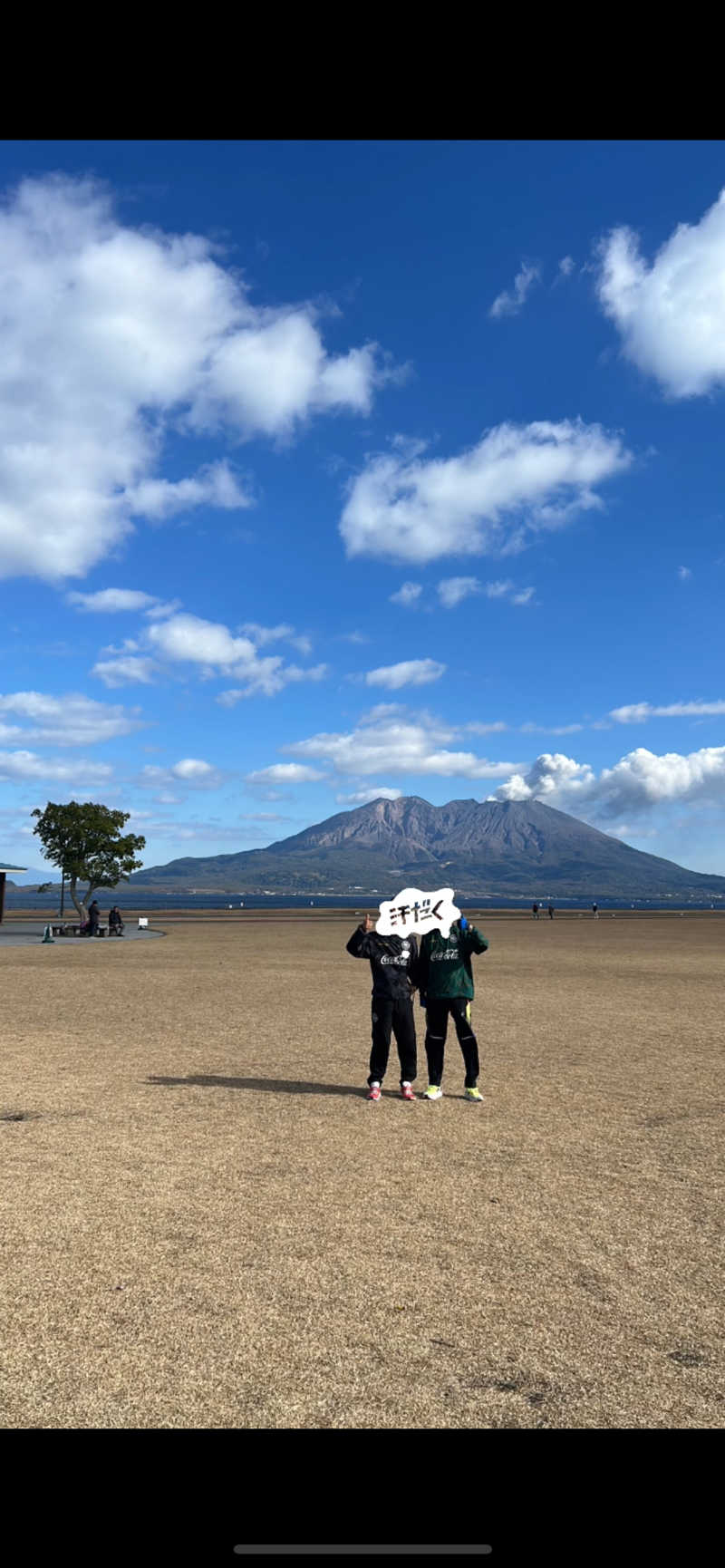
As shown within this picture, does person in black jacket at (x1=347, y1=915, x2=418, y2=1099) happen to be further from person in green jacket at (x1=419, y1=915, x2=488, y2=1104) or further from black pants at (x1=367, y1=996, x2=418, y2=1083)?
person in green jacket at (x1=419, y1=915, x2=488, y2=1104)

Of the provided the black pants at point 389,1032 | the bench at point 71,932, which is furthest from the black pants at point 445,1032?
the bench at point 71,932

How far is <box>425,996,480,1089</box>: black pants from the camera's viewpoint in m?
9.54

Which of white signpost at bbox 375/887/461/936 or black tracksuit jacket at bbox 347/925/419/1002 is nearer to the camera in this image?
white signpost at bbox 375/887/461/936

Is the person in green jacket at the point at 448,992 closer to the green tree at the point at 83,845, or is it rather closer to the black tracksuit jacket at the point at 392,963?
the black tracksuit jacket at the point at 392,963

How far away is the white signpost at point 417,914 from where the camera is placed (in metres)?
9.21

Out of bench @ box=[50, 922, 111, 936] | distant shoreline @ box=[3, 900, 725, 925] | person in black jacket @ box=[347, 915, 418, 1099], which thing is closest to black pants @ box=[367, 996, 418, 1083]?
person in black jacket @ box=[347, 915, 418, 1099]

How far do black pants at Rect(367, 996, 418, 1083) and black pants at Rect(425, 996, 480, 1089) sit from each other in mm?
205

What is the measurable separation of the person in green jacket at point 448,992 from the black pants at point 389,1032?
8.1 inches

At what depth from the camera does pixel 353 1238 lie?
562 cm

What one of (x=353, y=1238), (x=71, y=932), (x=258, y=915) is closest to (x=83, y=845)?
(x=71, y=932)
